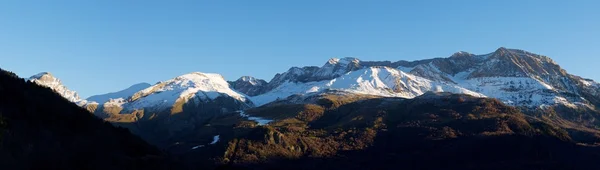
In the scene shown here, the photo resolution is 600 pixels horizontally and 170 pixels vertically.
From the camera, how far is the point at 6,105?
315 feet

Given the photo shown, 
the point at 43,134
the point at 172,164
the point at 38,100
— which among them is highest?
the point at 38,100

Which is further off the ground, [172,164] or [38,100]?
[38,100]

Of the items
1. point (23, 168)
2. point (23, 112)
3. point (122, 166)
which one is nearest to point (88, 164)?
point (122, 166)

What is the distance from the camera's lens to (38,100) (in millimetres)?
110812

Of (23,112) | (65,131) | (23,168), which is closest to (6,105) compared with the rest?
(23,112)

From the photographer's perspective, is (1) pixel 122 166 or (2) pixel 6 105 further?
(2) pixel 6 105

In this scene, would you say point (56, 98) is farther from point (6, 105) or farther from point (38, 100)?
point (6, 105)

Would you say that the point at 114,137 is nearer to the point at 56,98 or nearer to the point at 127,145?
the point at 127,145

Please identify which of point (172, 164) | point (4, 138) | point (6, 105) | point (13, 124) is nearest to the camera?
point (4, 138)

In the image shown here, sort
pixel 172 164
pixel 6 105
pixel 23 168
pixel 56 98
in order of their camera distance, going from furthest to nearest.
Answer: pixel 56 98, pixel 172 164, pixel 6 105, pixel 23 168

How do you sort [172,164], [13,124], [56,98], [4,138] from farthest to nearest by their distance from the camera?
[56,98] → [172,164] → [13,124] → [4,138]

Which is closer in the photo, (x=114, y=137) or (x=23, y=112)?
(x=23, y=112)

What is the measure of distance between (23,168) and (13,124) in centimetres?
1496

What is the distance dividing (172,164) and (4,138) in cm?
3118
